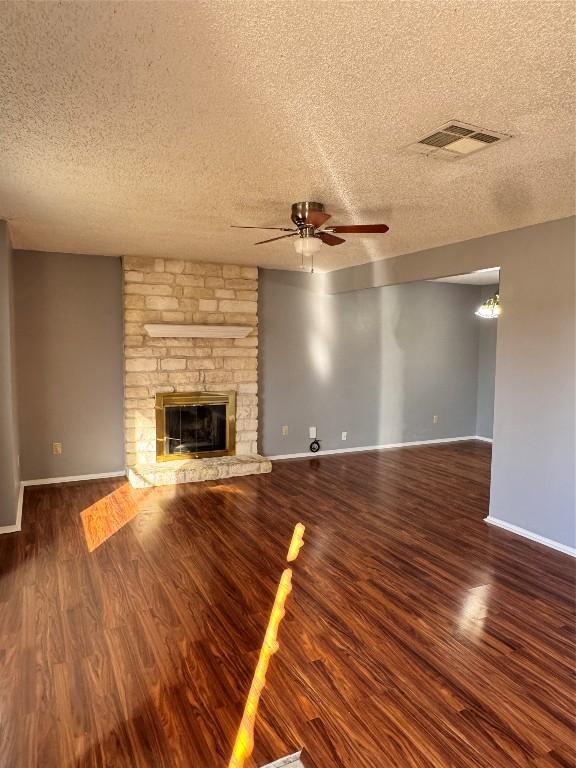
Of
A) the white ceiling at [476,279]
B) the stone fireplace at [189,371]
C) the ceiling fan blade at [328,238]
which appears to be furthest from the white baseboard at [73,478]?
the white ceiling at [476,279]

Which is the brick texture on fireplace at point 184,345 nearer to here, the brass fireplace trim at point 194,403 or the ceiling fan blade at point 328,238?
the brass fireplace trim at point 194,403

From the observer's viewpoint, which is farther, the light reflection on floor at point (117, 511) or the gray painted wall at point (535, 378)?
the light reflection on floor at point (117, 511)

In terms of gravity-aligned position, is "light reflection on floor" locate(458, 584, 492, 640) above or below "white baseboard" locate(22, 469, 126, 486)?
below

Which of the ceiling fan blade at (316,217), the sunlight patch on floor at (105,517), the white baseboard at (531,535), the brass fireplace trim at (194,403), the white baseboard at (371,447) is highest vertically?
the ceiling fan blade at (316,217)

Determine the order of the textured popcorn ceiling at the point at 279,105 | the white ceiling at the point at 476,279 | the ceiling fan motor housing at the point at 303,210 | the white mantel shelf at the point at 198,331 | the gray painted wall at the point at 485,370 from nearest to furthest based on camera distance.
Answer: the textured popcorn ceiling at the point at 279,105, the ceiling fan motor housing at the point at 303,210, the white mantel shelf at the point at 198,331, the white ceiling at the point at 476,279, the gray painted wall at the point at 485,370

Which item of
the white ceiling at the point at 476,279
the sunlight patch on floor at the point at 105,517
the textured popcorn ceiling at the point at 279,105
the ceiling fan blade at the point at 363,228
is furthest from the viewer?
the white ceiling at the point at 476,279

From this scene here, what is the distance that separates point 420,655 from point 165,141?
2.77 metres

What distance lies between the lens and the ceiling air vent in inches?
85.3

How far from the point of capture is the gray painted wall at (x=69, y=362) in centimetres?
519

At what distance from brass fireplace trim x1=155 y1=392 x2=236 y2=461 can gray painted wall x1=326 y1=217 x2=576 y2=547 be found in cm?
309

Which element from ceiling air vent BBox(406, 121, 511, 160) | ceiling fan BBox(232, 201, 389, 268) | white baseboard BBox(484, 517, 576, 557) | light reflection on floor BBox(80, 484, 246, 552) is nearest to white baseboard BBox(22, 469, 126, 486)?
light reflection on floor BBox(80, 484, 246, 552)

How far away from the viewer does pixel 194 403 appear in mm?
5918

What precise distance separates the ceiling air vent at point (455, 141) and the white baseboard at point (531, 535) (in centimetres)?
297

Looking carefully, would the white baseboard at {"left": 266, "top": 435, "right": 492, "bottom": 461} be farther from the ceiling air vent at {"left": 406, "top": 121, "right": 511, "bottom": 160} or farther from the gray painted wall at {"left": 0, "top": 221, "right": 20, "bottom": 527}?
the ceiling air vent at {"left": 406, "top": 121, "right": 511, "bottom": 160}
